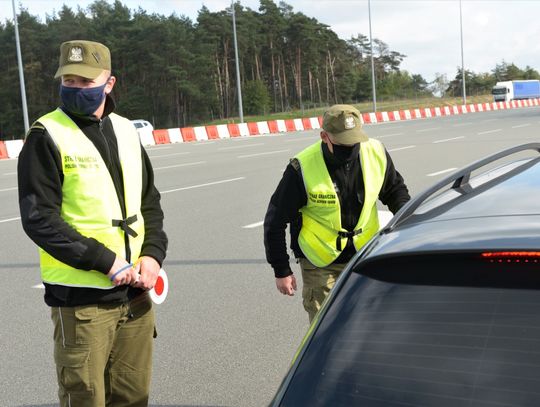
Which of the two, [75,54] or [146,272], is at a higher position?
[75,54]

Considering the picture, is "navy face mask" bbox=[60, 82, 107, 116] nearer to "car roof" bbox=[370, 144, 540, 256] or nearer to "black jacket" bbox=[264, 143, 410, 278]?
"black jacket" bbox=[264, 143, 410, 278]

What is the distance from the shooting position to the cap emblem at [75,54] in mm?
2834

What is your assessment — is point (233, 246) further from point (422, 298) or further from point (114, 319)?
point (422, 298)

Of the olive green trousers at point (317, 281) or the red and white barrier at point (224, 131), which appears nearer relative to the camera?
the olive green trousers at point (317, 281)

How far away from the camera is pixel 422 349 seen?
1659mm

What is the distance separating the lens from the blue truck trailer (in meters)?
83.3

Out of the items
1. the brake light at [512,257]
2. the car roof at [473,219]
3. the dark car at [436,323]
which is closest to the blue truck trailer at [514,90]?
the car roof at [473,219]

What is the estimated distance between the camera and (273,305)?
5660mm

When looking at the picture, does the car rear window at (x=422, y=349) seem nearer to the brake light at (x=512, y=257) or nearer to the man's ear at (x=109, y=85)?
the brake light at (x=512, y=257)

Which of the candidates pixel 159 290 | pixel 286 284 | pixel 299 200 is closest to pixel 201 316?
pixel 286 284

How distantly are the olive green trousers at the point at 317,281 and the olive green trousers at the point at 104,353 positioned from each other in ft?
2.96

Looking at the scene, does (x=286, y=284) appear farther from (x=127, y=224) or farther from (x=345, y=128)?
(x=127, y=224)

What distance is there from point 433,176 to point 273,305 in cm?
775

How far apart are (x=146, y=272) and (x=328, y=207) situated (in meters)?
0.97
